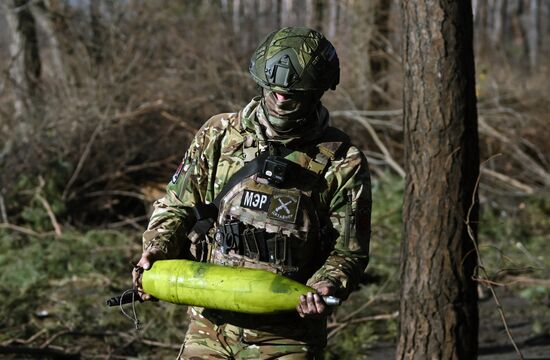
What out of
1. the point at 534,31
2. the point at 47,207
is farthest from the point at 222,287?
the point at 534,31

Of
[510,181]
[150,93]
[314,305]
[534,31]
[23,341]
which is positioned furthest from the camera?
[534,31]

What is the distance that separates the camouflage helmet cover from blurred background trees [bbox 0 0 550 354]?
4702 mm

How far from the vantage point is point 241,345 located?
→ 11.0 feet

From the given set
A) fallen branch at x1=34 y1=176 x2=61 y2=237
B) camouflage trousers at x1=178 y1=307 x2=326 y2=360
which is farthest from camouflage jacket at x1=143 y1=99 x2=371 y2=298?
fallen branch at x1=34 y1=176 x2=61 y2=237

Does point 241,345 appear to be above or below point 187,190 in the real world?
below

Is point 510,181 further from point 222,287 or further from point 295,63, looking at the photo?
point 222,287

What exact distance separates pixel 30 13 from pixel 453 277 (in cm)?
828

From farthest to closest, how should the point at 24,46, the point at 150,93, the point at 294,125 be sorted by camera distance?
the point at 24,46
the point at 150,93
the point at 294,125

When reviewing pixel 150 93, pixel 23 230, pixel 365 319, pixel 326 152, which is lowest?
pixel 23 230

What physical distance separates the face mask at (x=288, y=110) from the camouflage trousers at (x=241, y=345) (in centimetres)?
75

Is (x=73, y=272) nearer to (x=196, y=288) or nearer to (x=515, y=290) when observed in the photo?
(x=515, y=290)

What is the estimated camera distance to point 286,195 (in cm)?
335

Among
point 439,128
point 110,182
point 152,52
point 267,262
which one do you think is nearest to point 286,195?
point 267,262

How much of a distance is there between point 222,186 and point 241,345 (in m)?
0.60
